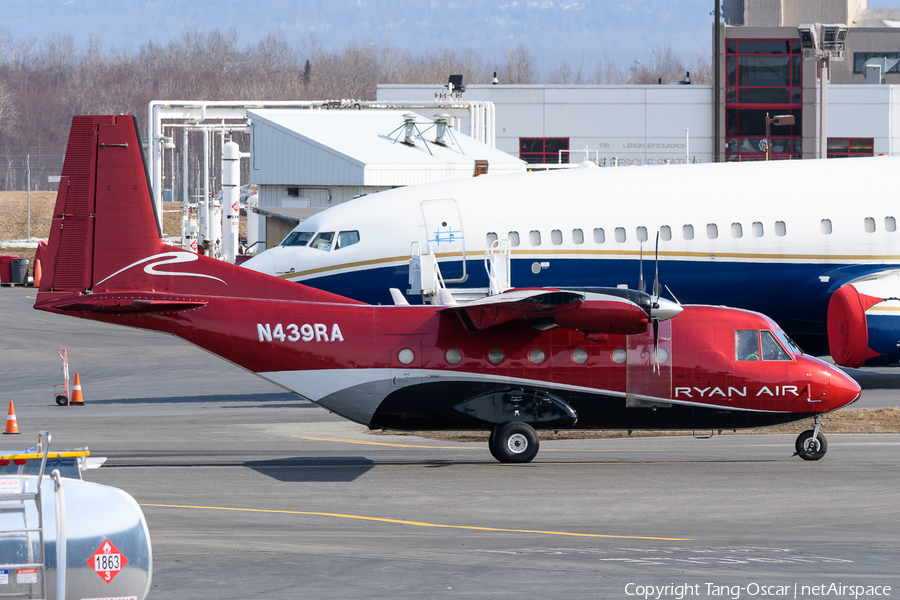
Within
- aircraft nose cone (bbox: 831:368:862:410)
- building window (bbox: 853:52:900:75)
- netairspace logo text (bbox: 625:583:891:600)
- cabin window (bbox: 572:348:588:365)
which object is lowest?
netairspace logo text (bbox: 625:583:891:600)

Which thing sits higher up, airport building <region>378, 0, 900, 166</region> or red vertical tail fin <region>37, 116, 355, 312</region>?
airport building <region>378, 0, 900, 166</region>

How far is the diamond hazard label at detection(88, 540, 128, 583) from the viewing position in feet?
23.6

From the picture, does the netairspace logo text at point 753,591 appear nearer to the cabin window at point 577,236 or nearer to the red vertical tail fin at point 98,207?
the red vertical tail fin at point 98,207

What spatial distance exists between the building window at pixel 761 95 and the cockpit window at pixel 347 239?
5582cm

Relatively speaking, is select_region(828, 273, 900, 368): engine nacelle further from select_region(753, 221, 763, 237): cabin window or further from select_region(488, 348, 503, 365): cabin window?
select_region(488, 348, 503, 365): cabin window

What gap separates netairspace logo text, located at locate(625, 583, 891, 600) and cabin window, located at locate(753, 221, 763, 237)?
602 inches

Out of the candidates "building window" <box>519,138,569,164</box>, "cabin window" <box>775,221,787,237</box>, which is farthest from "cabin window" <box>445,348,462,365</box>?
"building window" <box>519,138,569,164</box>

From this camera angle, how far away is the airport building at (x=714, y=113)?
3014 inches

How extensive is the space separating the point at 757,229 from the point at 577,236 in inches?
169

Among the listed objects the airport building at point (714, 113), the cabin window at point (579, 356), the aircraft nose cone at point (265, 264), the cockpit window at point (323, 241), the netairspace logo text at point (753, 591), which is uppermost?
the airport building at point (714, 113)

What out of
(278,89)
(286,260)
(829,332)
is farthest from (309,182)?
(278,89)

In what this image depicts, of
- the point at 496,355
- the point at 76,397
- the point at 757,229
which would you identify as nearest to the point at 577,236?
the point at 757,229

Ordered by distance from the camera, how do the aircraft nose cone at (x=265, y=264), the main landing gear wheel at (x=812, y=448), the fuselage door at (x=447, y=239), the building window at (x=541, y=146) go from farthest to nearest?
the building window at (x=541, y=146) < the aircraft nose cone at (x=265, y=264) < the fuselage door at (x=447, y=239) < the main landing gear wheel at (x=812, y=448)

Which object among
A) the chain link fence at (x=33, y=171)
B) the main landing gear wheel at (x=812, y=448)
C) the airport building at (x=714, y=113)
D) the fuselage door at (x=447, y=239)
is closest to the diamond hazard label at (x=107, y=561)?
the main landing gear wheel at (x=812, y=448)
